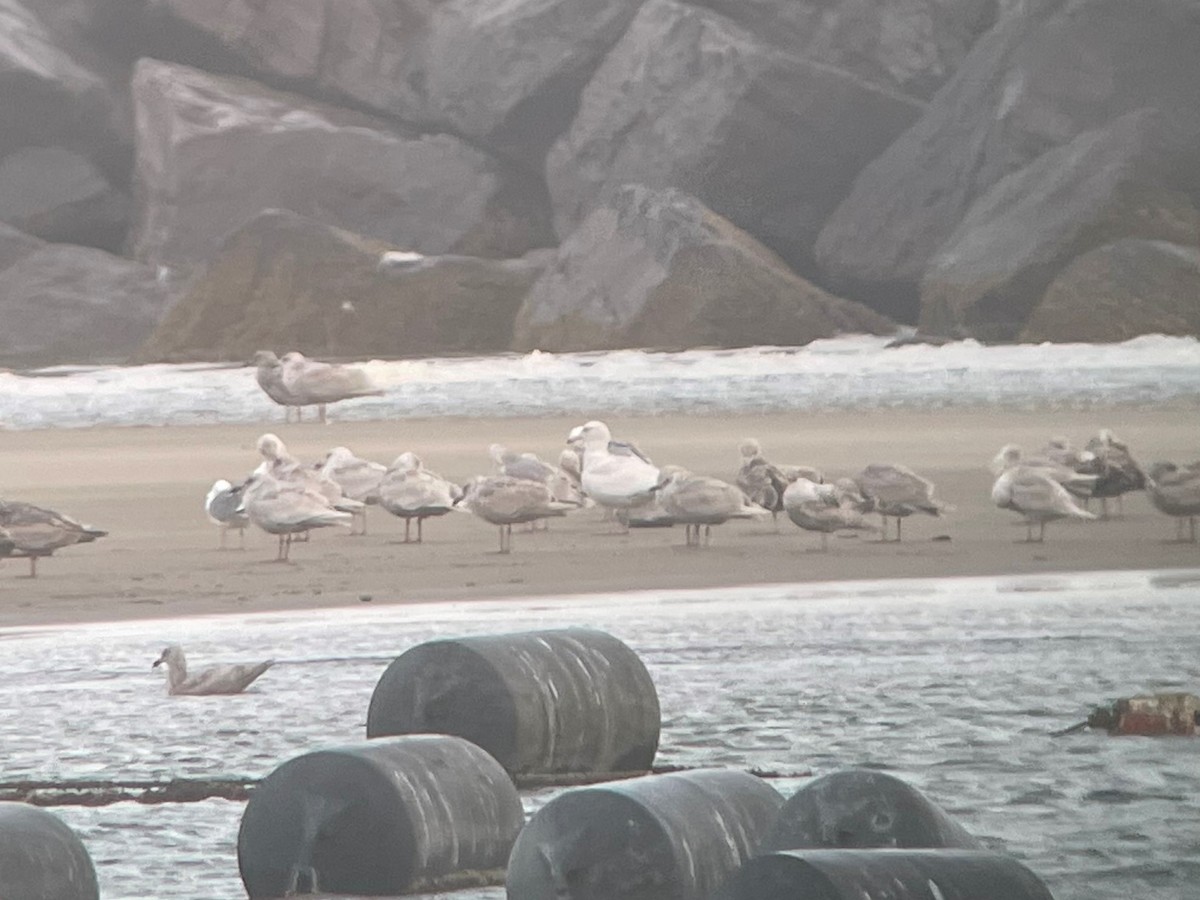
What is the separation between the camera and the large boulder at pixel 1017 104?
26938 mm

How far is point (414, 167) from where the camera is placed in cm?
2930

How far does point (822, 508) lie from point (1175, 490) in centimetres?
207

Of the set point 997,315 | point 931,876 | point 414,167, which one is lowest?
point 931,876

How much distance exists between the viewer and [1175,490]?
576 inches

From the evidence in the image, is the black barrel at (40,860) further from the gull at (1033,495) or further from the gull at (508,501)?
the gull at (1033,495)

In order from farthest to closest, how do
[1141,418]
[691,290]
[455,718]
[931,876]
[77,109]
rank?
1. [77,109]
2. [691,290]
3. [1141,418]
4. [455,718]
5. [931,876]

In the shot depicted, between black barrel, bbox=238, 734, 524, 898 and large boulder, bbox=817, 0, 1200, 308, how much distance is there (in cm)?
2078

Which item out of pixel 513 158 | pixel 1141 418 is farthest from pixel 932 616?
pixel 513 158

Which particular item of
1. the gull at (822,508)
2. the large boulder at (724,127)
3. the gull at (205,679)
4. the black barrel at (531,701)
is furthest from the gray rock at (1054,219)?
the black barrel at (531,701)

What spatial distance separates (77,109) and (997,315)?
9591 millimetres

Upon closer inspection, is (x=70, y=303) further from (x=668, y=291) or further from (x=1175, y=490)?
(x=1175, y=490)

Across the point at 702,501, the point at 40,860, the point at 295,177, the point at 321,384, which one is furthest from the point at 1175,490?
the point at 295,177

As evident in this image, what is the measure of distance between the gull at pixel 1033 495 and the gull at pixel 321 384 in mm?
7685

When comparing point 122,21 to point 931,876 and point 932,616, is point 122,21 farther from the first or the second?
point 931,876
